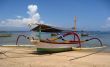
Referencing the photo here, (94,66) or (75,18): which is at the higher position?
(75,18)

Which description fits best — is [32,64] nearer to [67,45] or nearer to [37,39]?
[37,39]

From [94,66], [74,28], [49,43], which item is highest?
[74,28]

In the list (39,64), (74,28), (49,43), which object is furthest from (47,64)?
(74,28)

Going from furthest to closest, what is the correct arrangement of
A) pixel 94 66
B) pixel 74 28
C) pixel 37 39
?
pixel 74 28 → pixel 37 39 → pixel 94 66

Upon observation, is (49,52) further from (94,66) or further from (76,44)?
(94,66)

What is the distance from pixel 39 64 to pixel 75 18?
8.30 m

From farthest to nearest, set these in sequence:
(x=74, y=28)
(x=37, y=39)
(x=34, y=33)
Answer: (x=74, y=28), (x=34, y=33), (x=37, y=39)

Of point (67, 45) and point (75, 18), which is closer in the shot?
point (67, 45)

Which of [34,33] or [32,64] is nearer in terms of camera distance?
[32,64]

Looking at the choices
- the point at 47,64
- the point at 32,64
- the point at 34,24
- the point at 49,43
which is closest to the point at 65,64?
the point at 47,64

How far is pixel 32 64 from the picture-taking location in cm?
1021

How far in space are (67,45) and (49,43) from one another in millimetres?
1731

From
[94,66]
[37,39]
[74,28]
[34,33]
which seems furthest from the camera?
[74,28]

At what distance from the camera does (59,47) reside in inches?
584
